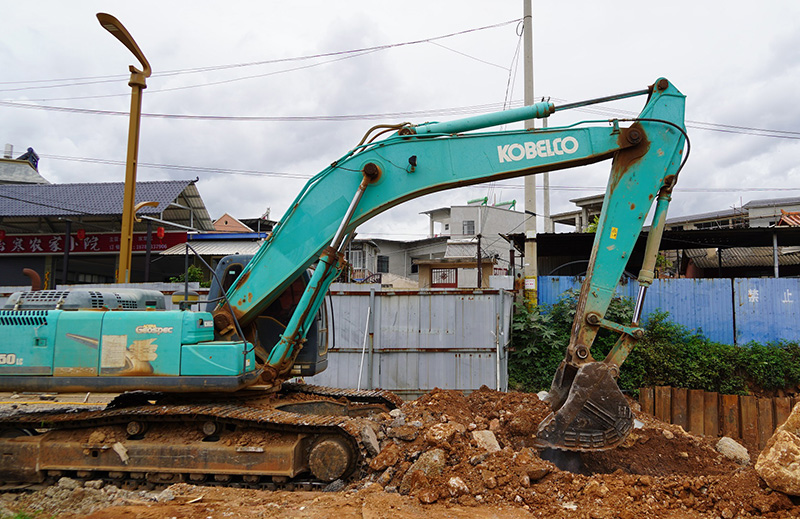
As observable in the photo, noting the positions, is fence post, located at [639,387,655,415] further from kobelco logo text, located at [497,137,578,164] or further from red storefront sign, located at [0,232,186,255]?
red storefront sign, located at [0,232,186,255]

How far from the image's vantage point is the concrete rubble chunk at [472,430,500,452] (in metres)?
5.22

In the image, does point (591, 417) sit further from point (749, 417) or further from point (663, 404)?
point (749, 417)

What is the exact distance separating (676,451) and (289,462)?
14.6 ft

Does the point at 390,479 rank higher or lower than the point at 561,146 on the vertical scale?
lower

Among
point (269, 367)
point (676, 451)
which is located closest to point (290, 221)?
point (269, 367)

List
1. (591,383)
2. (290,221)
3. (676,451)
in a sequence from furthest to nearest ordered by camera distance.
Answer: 1. (676,451)
2. (290,221)
3. (591,383)

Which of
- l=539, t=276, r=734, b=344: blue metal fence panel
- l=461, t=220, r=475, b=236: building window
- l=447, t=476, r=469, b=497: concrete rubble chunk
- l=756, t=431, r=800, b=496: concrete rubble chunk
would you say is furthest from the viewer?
l=461, t=220, r=475, b=236: building window

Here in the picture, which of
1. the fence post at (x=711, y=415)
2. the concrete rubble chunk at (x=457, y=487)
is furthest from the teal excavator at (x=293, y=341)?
the fence post at (x=711, y=415)

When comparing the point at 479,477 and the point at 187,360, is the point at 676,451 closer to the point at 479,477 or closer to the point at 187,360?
the point at 479,477

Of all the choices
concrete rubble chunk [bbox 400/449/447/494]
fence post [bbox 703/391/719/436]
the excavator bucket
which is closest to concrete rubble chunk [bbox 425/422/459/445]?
concrete rubble chunk [bbox 400/449/447/494]

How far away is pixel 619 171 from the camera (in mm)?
5176

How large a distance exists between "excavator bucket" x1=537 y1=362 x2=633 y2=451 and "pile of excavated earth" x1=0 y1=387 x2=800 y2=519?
0.27 m

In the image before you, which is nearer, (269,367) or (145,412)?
(145,412)

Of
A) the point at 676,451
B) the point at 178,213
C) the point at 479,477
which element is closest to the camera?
the point at 479,477
